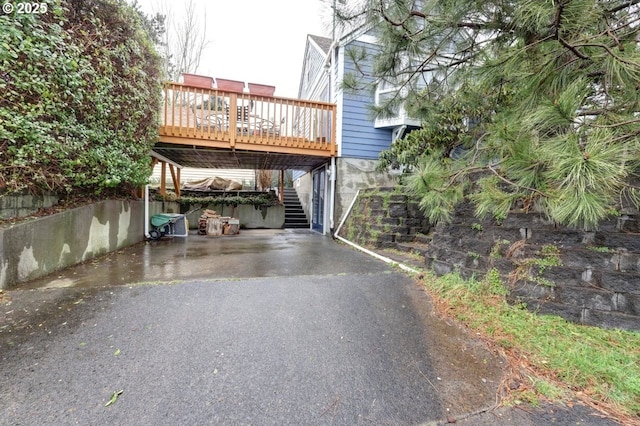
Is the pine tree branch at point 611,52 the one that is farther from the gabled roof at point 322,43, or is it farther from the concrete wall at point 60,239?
the gabled roof at point 322,43

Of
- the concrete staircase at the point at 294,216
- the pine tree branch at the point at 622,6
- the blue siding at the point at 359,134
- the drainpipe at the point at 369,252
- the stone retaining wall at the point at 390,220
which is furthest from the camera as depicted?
the concrete staircase at the point at 294,216

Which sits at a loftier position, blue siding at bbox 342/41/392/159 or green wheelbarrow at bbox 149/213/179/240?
blue siding at bbox 342/41/392/159

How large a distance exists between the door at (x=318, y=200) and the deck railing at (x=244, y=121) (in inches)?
56.2

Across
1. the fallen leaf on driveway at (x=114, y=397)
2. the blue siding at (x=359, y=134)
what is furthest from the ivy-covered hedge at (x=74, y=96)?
the blue siding at (x=359, y=134)

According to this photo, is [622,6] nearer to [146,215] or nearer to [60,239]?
[60,239]

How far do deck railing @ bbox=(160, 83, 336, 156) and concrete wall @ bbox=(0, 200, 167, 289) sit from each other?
6.89 feet

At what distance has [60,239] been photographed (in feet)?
10.7

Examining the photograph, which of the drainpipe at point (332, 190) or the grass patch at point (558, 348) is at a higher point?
the drainpipe at point (332, 190)

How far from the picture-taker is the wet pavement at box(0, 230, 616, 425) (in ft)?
4.30

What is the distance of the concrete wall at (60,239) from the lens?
265 cm

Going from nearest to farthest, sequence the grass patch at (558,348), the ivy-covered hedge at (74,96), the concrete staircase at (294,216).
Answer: the grass patch at (558,348) → the ivy-covered hedge at (74,96) → the concrete staircase at (294,216)

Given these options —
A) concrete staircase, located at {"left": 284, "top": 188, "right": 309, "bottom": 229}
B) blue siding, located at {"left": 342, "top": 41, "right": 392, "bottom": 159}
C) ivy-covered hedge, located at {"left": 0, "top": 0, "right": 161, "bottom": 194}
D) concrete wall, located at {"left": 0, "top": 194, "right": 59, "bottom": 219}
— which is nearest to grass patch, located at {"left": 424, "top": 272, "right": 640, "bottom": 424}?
ivy-covered hedge, located at {"left": 0, "top": 0, "right": 161, "bottom": 194}

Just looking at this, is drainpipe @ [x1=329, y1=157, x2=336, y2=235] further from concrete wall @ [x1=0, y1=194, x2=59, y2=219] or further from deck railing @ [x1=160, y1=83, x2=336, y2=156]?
concrete wall @ [x1=0, y1=194, x2=59, y2=219]

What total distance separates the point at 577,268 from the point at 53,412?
344 centimetres
